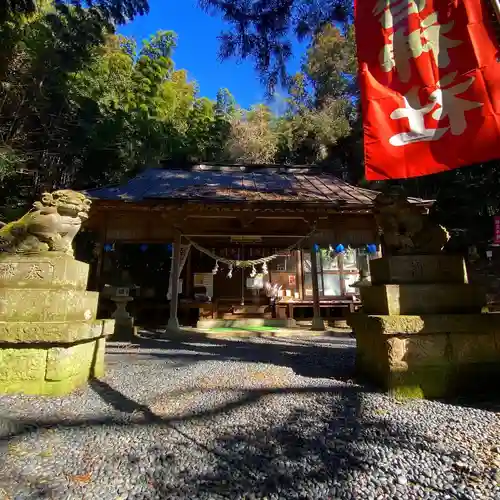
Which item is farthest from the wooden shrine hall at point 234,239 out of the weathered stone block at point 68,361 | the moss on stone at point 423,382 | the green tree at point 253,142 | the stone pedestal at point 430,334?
the green tree at point 253,142

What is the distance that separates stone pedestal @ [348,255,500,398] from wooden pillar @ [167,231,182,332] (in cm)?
573

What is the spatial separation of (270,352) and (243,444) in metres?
3.66

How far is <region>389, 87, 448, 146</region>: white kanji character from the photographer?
3.31m

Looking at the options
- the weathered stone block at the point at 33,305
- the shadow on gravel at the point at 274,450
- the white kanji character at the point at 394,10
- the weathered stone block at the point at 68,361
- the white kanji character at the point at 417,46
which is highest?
the white kanji character at the point at 394,10

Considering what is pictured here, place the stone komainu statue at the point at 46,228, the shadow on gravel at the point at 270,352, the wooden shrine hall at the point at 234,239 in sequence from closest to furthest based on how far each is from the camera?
the stone komainu statue at the point at 46,228
the shadow on gravel at the point at 270,352
the wooden shrine hall at the point at 234,239

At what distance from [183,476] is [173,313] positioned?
6.65 meters

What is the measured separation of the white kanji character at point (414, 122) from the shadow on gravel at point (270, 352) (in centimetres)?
277

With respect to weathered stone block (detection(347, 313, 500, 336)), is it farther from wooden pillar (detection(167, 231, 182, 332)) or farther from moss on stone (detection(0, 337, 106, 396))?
wooden pillar (detection(167, 231, 182, 332))

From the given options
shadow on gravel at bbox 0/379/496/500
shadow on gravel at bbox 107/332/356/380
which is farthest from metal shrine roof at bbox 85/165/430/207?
shadow on gravel at bbox 0/379/496/500

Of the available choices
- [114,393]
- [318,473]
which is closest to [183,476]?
[318,473]

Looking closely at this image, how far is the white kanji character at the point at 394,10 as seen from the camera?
11.7 ft

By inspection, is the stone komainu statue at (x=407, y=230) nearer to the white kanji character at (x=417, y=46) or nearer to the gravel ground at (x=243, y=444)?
the white kanji character at (x=417, y=46)

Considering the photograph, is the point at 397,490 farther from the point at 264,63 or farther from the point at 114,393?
the point at 264,63

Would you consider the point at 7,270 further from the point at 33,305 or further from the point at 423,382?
the point at 423,382
